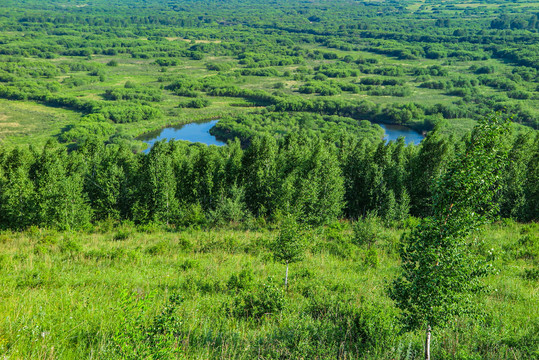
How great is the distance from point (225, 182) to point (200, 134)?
73.5 m

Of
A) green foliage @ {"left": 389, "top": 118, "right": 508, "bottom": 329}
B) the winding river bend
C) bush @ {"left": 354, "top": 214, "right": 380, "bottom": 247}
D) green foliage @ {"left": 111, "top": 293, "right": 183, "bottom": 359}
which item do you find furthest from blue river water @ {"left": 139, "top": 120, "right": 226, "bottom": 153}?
green foliage @ {"left": 111, "top": 293, "right": 183, "bottom": 359}

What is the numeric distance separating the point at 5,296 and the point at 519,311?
17.0m

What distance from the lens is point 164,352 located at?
6.53 m

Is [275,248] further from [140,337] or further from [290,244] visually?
[140,337]

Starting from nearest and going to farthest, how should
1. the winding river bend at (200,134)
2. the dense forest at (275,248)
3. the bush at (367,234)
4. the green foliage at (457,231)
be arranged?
the green foliage at (457,231), the dense forest at (275,248), the bush at (367,234), the winding river bend at (200,134)

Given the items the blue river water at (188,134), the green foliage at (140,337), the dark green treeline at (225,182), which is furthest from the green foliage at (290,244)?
the blue river water at (188,134)

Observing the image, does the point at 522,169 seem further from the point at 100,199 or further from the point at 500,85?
the point at 500,85

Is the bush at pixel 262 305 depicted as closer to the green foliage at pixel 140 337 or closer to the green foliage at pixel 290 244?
the green foliage at pixel 290 244

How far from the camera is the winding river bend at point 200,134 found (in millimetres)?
102062

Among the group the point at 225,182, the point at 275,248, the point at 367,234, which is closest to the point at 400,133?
the point at 225,182

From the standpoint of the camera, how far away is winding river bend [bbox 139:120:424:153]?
102 m

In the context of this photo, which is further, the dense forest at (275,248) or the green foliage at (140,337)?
the dense forest at (275,248)

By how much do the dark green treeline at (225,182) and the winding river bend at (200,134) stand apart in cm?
6303

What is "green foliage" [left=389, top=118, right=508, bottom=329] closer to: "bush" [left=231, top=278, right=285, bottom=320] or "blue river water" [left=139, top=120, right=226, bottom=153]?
"bush" [left=231, top=278, right=285, bottom=320]
